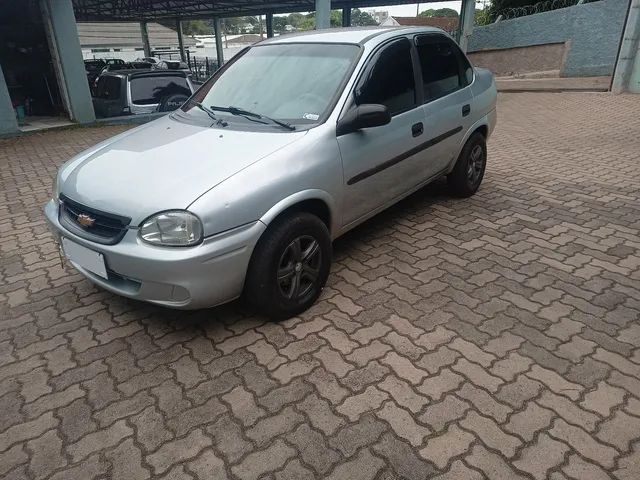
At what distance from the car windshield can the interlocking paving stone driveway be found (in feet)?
4.17

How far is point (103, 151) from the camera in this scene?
3004mm

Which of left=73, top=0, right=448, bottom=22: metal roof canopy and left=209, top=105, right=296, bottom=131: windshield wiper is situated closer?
left=209, top=105, right=296, bottom=131: windshield wiper

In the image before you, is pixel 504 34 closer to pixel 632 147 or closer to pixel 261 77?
pixel 632 147

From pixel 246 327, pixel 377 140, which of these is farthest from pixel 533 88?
pixel 246 327

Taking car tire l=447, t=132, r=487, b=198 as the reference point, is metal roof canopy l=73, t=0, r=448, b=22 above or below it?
above

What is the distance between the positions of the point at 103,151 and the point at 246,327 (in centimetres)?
154

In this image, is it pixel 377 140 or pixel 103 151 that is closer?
pixel 103 151

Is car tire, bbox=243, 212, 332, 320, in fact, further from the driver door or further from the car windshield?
the car windshield

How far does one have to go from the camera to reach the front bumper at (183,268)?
2.29 m

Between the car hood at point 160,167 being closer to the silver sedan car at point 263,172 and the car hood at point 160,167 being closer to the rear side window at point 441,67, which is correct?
the silver sedan car at point 263,172

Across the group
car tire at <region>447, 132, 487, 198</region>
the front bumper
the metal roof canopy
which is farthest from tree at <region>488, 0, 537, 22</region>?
the front bumper

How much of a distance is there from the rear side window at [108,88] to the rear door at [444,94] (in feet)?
22.2

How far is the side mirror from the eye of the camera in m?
2.92

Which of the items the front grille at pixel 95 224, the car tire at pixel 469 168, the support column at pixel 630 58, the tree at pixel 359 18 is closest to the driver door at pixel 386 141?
the car tire at pixel 469 168
